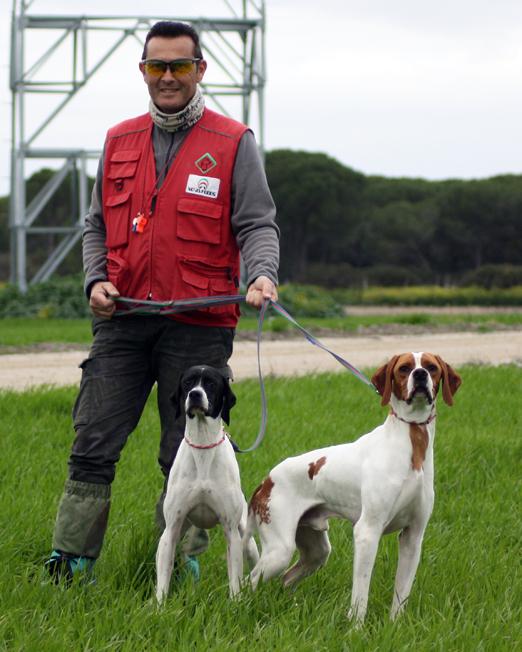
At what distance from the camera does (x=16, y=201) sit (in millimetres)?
23375

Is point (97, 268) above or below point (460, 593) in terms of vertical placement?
above

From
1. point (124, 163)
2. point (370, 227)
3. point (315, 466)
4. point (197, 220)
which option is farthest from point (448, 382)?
point (370, 227)

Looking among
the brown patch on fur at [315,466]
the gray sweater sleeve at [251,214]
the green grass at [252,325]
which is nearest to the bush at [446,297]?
the green grass at [252,325]

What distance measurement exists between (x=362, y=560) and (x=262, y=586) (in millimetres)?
493

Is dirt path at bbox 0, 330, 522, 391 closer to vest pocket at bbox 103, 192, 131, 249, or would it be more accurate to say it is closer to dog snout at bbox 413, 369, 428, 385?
vest pocket at bbox 103, 192, 131, 249

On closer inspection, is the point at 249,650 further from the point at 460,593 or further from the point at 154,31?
the point at 154,31

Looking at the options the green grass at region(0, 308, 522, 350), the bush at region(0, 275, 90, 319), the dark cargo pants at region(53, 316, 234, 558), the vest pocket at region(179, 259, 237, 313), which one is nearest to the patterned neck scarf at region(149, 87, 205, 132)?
the vest pocket at region(179, 259, 237, 313)

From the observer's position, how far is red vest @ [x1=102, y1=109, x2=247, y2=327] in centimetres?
440

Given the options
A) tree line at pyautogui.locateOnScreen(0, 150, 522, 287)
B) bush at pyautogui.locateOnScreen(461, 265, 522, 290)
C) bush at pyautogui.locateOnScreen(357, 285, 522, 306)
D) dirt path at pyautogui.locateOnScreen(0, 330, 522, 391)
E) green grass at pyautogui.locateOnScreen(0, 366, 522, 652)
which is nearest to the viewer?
green grass at pyautogui.locateOnScreen(0, 366, 522, 652)

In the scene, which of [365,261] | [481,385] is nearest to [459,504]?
[481,385]

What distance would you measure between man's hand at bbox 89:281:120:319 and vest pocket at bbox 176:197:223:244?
39 cm

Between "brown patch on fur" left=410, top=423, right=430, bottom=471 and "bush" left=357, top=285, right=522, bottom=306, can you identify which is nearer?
"brown patch on fur" left=410, top=423, right=430, bottom=471

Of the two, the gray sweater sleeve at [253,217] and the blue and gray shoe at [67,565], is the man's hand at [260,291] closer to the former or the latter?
the gray sweater sleeve at [253,217]

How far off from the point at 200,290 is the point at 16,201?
19828 mm
